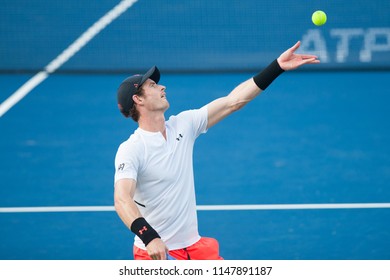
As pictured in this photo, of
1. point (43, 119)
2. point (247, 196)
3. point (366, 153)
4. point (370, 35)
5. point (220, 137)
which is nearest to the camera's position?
point (247, 196)

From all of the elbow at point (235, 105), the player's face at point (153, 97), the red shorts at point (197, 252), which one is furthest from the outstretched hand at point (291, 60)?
the red shorts at point (197, 252)

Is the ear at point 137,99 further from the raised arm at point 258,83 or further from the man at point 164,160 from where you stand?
the raised arm at point 258,83

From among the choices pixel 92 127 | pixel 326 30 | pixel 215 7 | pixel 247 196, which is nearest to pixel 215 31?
pixel 215 7

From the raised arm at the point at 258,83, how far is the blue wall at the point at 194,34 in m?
10.0

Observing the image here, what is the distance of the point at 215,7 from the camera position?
19297 millimetres

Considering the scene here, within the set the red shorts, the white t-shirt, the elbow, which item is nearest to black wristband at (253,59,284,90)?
the elbow

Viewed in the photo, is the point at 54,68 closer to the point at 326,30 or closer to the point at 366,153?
the point at 326,30

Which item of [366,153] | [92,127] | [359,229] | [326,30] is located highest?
[326,30]

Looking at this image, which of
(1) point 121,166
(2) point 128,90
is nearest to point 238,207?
(2) point 128,90

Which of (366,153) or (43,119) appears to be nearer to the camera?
(366,153)

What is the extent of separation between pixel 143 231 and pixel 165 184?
98 centimetres

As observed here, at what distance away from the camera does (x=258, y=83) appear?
8508mm

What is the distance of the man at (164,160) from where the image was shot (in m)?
8.02

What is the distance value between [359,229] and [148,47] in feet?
28.8
